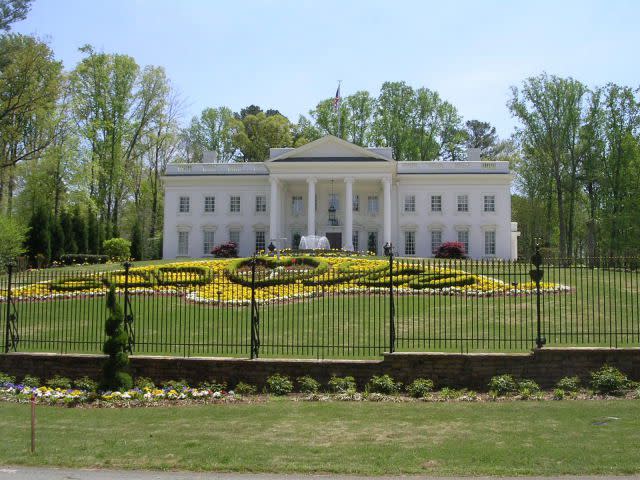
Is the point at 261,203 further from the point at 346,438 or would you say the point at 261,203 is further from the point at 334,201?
the point at 346,438

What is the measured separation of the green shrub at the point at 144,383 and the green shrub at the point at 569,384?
792 centimetres

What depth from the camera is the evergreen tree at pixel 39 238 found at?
42.1 metres

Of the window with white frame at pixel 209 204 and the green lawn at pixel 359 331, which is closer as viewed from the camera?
the green lawn at pixel 359 331

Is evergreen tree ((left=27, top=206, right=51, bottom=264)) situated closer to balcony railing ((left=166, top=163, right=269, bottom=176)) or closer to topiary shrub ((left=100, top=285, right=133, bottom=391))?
balcony railing ((left=166, top=163, right=269, bottom=176))

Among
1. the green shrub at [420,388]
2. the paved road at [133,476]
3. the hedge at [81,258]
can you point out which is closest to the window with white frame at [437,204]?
the hedge at [81,258]

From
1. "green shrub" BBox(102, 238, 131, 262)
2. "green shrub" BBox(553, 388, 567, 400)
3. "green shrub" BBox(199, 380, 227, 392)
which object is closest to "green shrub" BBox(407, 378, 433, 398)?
"green shrub" BBox(553, 388, 567, 400)

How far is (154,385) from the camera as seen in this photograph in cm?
1317

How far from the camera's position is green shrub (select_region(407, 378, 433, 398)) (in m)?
12.1

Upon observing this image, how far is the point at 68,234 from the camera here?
4619 cm

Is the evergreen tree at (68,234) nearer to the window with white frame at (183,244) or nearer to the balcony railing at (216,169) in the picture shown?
the window with white frame at (183,244)

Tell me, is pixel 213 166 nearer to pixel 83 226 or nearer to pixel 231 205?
pixel 231 205

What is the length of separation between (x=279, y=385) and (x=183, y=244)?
4413 cm

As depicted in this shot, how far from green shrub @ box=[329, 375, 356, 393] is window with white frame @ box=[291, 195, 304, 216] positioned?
43079 millimetres

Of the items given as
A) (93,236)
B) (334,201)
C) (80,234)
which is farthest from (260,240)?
(80,234)
